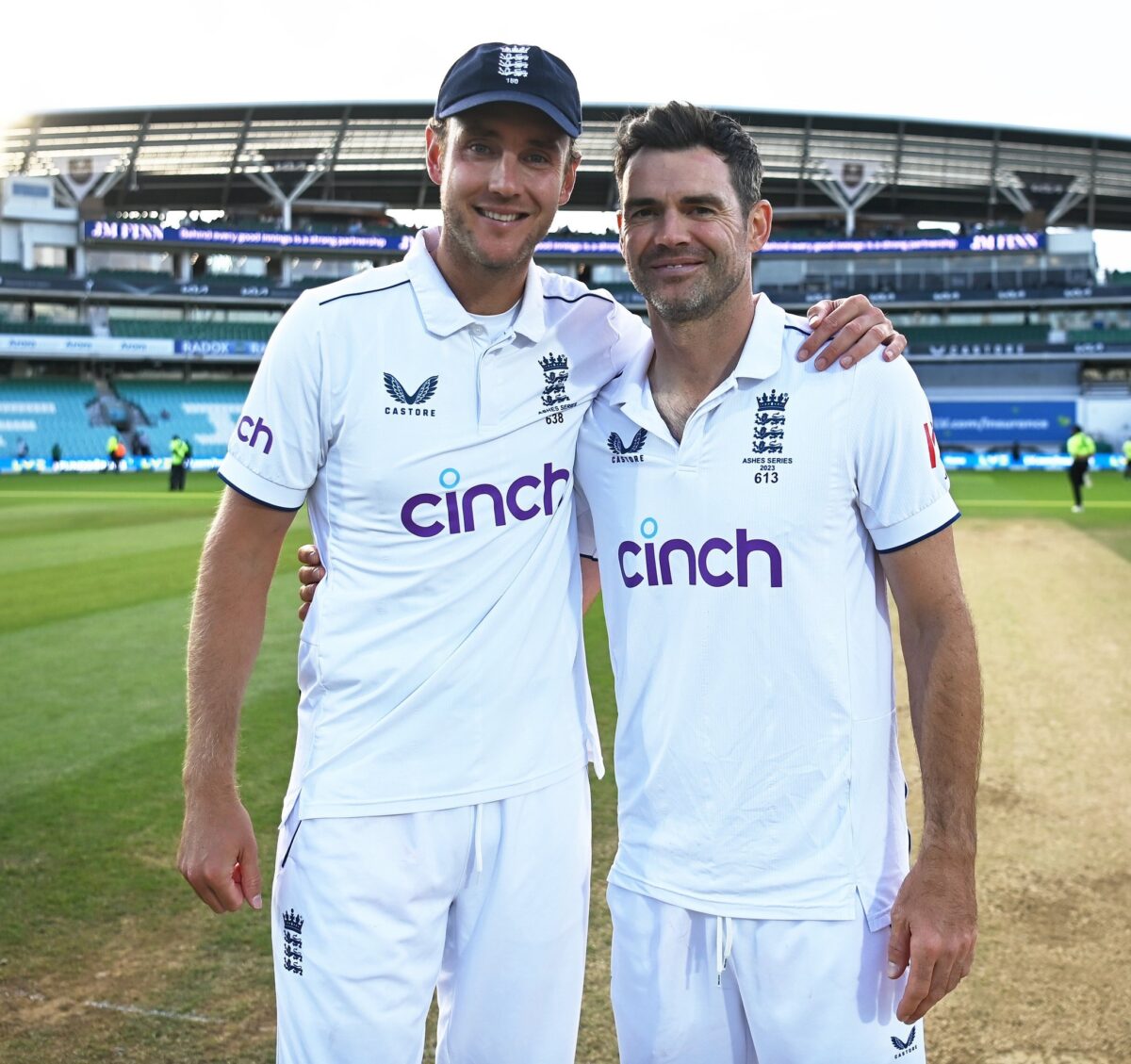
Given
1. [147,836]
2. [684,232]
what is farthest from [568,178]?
[147,836]

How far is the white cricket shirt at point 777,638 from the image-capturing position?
8.42ft

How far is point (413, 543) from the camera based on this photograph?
2752 mm

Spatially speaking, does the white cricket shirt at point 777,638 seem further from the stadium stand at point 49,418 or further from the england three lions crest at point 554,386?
the stadium stand at point 49,418

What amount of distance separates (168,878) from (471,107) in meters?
3.77

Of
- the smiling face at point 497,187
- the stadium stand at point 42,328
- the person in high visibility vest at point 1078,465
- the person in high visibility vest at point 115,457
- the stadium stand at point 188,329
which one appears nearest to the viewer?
the smiling face at point 497,187

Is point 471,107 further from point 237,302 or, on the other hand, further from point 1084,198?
point 1084,198

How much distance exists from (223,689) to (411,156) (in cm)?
6269

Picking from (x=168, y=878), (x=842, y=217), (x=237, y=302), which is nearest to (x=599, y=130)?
(x=842, y=217)

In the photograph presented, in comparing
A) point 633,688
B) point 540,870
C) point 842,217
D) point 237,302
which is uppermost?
point 842,217

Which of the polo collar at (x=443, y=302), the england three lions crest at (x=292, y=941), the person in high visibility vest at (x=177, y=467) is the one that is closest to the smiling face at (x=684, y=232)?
the polo collar at (x=443, y=302)

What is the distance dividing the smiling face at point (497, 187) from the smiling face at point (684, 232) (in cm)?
24

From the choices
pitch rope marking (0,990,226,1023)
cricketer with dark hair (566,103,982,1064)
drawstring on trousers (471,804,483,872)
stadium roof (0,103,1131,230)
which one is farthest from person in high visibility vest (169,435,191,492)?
stadium roof (0,103,1131,230)

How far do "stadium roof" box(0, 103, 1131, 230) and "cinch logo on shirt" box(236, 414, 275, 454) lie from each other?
194 ft

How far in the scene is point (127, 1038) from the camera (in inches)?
149
